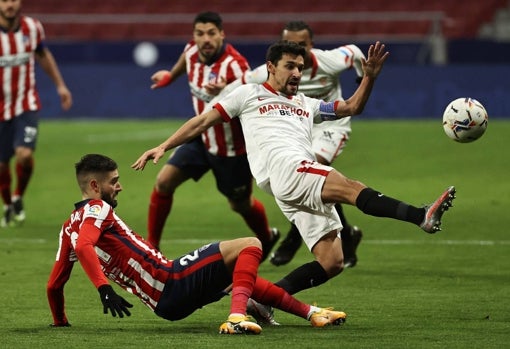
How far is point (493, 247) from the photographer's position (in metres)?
11.6

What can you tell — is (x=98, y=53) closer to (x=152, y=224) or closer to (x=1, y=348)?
(x=152, y=224)

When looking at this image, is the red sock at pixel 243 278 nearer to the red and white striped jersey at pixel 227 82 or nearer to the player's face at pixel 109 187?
the player's face at pixel 109 187

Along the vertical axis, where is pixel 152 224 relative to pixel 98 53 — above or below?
below

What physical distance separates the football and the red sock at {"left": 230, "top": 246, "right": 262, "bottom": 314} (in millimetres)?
1957

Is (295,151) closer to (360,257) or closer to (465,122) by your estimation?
(465,122)

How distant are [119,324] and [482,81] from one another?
16.5 metres

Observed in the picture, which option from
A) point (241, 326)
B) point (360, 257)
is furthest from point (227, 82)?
point (241, 326)

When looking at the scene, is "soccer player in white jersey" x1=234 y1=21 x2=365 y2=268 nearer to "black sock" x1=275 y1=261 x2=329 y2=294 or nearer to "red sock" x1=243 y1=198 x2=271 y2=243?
"red sock" x1=243 y1=198 x2=271 y2=243

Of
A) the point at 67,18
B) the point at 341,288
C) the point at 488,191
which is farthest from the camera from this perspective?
the point at 67,18

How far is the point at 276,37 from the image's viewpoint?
93.2 feet

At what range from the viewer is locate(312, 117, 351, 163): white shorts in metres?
10.6

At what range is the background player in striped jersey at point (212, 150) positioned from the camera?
422 inches

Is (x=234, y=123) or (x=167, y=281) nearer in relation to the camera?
(x=167, y=281)

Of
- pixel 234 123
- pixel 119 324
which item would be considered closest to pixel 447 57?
pixel 234 123
